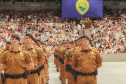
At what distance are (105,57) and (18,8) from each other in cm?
1751

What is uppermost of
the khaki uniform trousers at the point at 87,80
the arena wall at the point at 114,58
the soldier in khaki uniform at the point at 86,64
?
the soldier in khaki uniform at the point at 86,64

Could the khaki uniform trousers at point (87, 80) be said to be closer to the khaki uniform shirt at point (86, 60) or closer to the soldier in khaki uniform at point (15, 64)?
the khaki uniform shirt at point (86, 60)

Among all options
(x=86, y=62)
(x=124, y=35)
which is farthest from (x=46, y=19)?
(x=86, y=62)

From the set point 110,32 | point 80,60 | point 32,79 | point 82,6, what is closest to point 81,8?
point 82,6

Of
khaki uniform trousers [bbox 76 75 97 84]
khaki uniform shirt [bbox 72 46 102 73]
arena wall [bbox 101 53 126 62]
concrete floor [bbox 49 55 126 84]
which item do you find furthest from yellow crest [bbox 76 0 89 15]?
khaki uniform trousers [bbox 76 75 97 84]

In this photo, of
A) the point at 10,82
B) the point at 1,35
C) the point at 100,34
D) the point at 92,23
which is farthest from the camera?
the point at 92,23

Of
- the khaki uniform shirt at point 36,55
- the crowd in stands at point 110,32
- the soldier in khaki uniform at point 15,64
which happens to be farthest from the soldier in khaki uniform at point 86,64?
the crowd in stands at point 110,32

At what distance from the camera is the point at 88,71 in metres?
5.43

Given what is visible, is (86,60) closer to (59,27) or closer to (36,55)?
(36,55)

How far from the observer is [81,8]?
30828 millimetres

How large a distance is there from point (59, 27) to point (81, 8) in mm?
4203

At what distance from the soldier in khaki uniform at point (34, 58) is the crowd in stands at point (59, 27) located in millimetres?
A: 18695

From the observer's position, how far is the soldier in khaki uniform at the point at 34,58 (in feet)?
20.3

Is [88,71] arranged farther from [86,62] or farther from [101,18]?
[101,18]
